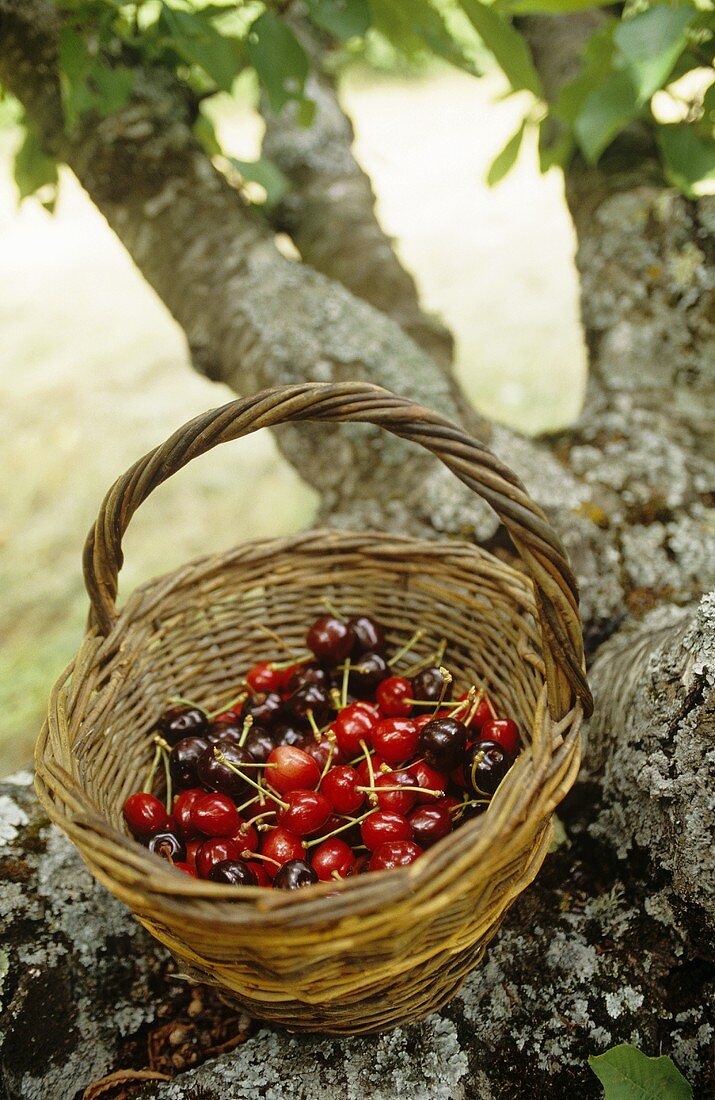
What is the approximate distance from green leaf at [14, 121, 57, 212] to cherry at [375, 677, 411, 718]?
1.82m

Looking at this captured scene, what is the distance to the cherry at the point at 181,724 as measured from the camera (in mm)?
1502

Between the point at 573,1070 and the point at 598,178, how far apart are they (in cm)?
235

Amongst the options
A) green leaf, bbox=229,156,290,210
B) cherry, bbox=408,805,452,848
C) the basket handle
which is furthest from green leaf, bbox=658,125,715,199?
cherry, bbox=408,805,452,848

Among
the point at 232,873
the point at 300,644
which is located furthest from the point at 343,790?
the point at 300,644

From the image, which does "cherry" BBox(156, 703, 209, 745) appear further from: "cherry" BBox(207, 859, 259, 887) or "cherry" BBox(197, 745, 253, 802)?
"cherry" BBox(207, 859, 259, 887)

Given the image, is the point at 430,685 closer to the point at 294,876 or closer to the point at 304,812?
the point at 304,812

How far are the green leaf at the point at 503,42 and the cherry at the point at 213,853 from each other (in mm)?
1691

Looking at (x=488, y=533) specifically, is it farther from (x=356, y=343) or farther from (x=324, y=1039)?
(x=324, y=1039)

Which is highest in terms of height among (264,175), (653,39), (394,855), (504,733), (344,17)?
(344,17)

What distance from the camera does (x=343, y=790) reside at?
1349 millimetres

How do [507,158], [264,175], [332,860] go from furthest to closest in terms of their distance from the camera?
[264,175], [507,158], [332,860]

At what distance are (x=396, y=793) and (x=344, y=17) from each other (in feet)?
5.32

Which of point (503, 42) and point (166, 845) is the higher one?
point (503, 42)

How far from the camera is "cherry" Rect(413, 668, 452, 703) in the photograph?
5.05 ft
